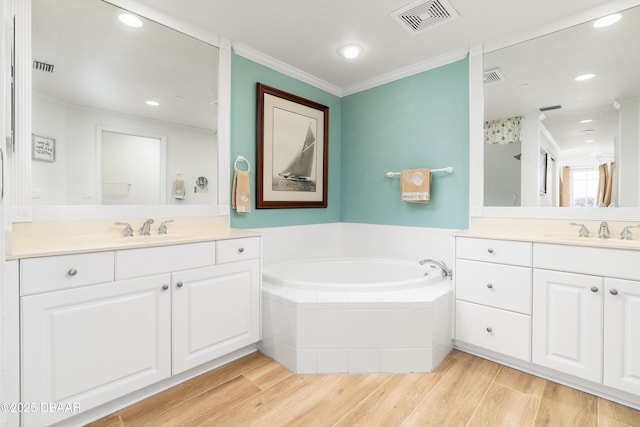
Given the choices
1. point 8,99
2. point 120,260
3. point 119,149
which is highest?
point 8,99

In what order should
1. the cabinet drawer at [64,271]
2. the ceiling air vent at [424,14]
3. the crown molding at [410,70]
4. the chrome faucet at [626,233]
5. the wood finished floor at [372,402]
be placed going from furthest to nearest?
the crown molding at [410,70], the ceiling air vent at [424,14], the chrome faucet at [626,233], the wood finished floor at [372,402], the cabinet drawer at [64,271]

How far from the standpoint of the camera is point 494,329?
1.98 metres

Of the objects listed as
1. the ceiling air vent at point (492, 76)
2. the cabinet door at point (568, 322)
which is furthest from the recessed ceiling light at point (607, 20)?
the cabinet door at point (568, 322)

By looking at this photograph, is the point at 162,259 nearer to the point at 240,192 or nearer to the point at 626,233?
the point at 240,192

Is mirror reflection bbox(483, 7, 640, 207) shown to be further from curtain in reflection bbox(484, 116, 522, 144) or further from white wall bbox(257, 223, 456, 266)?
white wall bbox(257, 223, 456, 266)

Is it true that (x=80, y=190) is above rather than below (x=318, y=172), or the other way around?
below

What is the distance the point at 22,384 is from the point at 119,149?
126 centimetres

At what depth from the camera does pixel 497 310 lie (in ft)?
6.46

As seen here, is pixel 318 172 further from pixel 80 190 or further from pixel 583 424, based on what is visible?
pixel 583 424

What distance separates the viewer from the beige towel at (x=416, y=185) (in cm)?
266

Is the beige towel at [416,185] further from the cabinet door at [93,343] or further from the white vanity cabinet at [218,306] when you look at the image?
the cabinet door at [93,343]

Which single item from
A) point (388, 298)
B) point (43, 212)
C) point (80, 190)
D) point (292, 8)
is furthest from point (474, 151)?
point (43, 212)

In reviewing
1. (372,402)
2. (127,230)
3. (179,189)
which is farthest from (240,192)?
(372,402)

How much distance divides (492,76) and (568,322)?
1.78 meters
